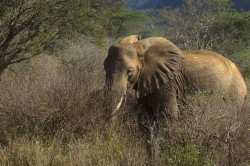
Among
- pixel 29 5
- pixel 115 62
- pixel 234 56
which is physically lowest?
pixel 234 56

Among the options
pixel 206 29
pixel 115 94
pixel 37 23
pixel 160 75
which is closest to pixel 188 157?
pixel 115 94

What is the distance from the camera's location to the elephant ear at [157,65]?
19.7ft

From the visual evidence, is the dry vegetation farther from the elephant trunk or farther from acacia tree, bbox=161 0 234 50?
acacia tree, bbox=161 0 234 50

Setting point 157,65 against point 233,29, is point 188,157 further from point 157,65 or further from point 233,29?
point 233,29

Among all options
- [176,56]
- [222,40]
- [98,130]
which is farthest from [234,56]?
[98,130]

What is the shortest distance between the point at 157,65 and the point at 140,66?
286mm

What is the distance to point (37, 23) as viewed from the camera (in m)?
7.68

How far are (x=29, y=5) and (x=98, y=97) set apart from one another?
9.66ft

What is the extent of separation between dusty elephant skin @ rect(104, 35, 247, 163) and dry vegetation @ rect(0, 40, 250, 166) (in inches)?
14.5

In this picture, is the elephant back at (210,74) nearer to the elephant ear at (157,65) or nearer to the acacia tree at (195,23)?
the elephant ear at (157,65)

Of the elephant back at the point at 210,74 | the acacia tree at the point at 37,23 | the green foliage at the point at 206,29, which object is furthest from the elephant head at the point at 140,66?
the green foliage at the point at 206,29

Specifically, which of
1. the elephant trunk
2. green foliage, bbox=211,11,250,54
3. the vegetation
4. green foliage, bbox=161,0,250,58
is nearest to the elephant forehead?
the elephant trunk

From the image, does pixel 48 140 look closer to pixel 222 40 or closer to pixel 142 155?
pixel 142 155

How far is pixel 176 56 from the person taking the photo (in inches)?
247
